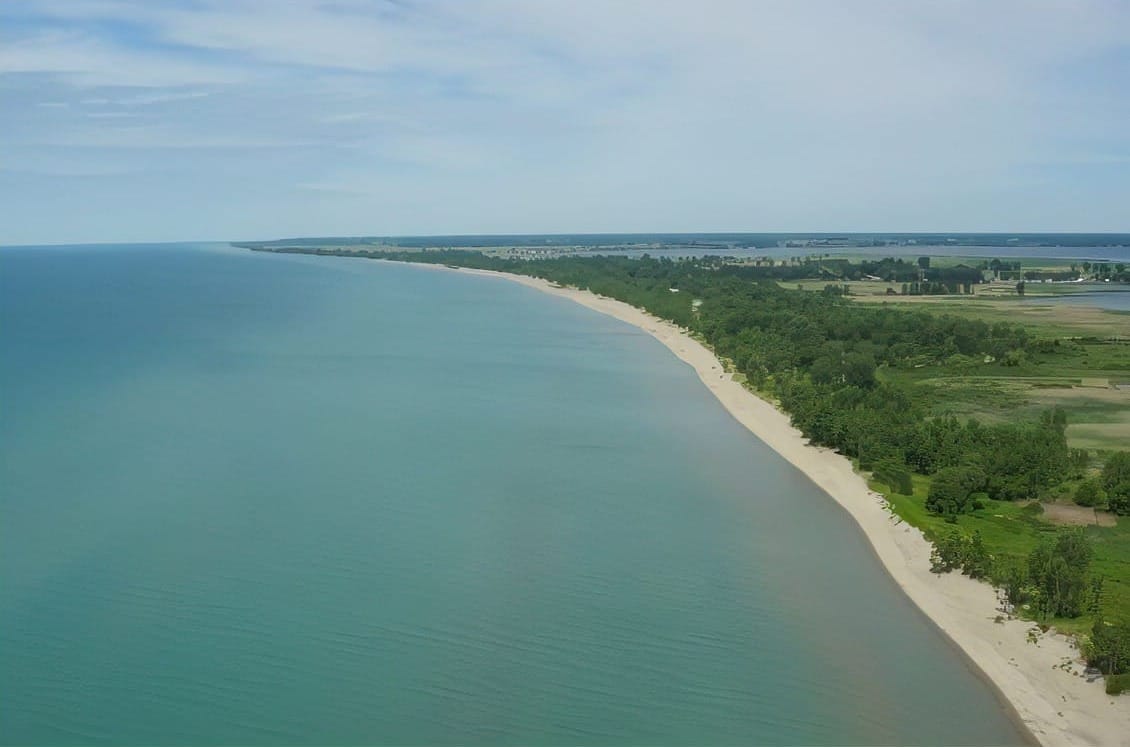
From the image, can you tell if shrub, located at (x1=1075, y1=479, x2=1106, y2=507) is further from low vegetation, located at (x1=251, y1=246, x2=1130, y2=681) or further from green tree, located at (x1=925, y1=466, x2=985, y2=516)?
green tree, located at (x1=925, y1=466, x2=985, y2=516)

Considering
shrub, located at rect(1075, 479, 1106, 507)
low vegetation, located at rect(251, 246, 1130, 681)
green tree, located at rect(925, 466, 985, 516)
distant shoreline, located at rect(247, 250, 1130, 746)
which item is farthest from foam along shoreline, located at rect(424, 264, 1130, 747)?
shrub, located at rect(1075, 479, 1106, 507)

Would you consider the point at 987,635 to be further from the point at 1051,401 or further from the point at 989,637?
the point at 1051,401

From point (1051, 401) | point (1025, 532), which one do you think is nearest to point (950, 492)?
point (1025, 532)

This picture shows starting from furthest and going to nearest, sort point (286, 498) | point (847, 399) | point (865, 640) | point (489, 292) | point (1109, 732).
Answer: point (489, 292) → point (847, 399) → point (286, 498) → point (865, 640) → point (1109, 732)

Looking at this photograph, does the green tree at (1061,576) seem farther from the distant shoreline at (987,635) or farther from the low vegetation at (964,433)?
the distant shoreline at (987,635)

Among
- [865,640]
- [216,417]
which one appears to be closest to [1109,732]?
[865,640]

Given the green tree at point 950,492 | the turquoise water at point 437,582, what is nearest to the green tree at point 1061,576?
the turquoise water at point 437,582

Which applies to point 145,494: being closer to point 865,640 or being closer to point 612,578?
point 612,578
